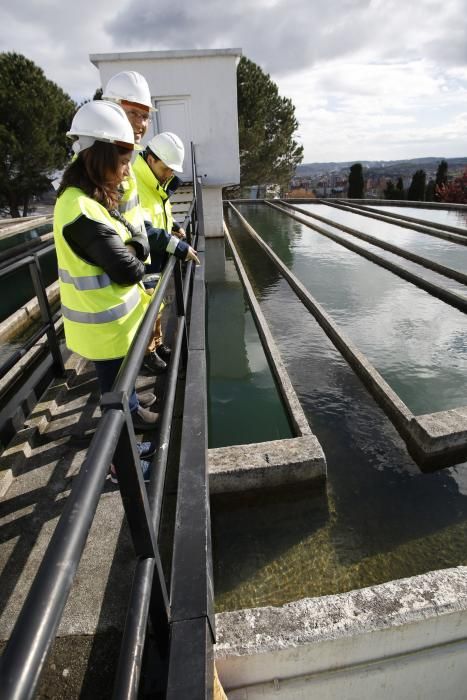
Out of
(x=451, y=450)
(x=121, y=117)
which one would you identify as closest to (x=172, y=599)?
(x=121, y=117)

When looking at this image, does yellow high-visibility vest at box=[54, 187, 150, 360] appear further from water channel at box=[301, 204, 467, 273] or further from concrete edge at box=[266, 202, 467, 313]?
water channel at box=[301, 204, 467, 273]

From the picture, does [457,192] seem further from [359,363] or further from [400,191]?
[359,363]

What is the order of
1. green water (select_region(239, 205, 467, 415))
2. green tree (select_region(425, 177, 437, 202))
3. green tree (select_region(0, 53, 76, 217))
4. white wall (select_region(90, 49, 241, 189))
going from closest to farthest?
green water (select_region(239, 205, 467, 415))
white wall (select_region(90, 49, 241, 189))
green tree (select_region(0, 53, 76, 217))
green tree (select_region(425, 177, 437, 202))

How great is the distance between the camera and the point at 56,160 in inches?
891

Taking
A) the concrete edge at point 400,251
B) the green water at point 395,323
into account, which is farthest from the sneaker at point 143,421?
the concrete edge at point 400,251

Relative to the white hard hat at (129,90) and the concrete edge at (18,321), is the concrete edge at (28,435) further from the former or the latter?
the concrete edge at (18,321)

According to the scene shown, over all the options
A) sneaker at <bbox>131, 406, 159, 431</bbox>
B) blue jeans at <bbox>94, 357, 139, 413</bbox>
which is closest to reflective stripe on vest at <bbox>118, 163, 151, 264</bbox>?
blue jeans at <bbox>94, 357, 139, 413</bbox>

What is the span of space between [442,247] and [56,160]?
21374 millimetres

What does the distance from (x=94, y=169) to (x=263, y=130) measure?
25.9 m

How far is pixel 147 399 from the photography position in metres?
2.74

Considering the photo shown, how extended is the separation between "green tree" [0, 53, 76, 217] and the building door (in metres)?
14.2

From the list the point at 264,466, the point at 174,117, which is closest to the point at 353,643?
the point at 264,466

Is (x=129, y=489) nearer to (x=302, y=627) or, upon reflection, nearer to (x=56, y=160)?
(x=302, y=627)

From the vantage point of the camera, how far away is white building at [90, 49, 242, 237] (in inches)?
391
